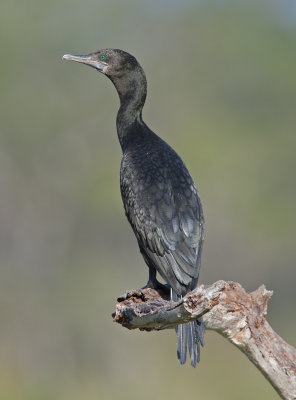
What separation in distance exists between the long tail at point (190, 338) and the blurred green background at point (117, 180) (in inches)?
387

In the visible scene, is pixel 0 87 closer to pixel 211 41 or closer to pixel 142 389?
pixel 211 41

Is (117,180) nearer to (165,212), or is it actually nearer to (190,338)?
(165,212)

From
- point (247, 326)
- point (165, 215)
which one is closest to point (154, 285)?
point (165, 215)

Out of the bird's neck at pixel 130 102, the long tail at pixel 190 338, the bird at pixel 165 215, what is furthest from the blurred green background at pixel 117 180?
the long tail at pixel 190 338

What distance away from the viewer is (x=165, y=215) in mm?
6762

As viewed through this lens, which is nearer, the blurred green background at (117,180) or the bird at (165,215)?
the bird at (165,215)

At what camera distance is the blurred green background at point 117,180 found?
17.6 metres

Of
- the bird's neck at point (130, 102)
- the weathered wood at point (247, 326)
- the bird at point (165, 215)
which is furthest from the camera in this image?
the bird's neck at point (130, 102)

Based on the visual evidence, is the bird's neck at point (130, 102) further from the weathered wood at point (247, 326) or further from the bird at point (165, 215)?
the weathered wood at point (247, 326)

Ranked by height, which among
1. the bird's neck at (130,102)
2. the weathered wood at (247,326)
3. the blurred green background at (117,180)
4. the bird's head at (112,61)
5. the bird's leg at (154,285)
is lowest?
the weathered wood at (247,326)

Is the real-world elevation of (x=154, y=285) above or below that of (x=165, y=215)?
below

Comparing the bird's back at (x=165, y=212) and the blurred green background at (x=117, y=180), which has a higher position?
the blurred green background at (x=117, y=180)

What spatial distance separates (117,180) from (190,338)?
1499cm

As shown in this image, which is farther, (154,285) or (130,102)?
(130,102)
